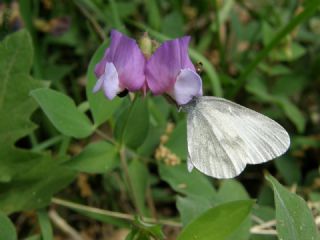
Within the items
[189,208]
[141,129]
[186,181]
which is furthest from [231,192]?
[141,129]

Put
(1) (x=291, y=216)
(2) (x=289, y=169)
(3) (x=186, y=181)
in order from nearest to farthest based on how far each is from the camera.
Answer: (1) (x=291, y=216) → (3) (x=186, y=181) → (2) (x=289, y=169)

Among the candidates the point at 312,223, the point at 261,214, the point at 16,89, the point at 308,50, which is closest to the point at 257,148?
the point at 312,223

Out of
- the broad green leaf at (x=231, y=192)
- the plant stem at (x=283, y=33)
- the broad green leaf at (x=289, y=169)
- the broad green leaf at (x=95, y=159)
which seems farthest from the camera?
the broad green leaf at (x=289, y=169)

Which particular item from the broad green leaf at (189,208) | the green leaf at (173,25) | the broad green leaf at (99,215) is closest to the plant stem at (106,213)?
the broad green leaf at (99,215)

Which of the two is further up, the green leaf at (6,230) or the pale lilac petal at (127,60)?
the pale lilac petal at (127,60)

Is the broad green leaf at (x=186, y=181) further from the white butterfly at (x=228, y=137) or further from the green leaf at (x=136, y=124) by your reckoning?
the white butterfly at (x=228, y=137)

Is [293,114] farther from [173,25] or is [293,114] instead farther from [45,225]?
[45,225]

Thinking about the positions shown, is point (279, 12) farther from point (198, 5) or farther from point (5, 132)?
point (5, 132)

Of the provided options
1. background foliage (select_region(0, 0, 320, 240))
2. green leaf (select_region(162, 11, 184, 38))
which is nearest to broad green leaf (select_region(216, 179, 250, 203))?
background foliage (select_region(0, 0, 320, 240))
